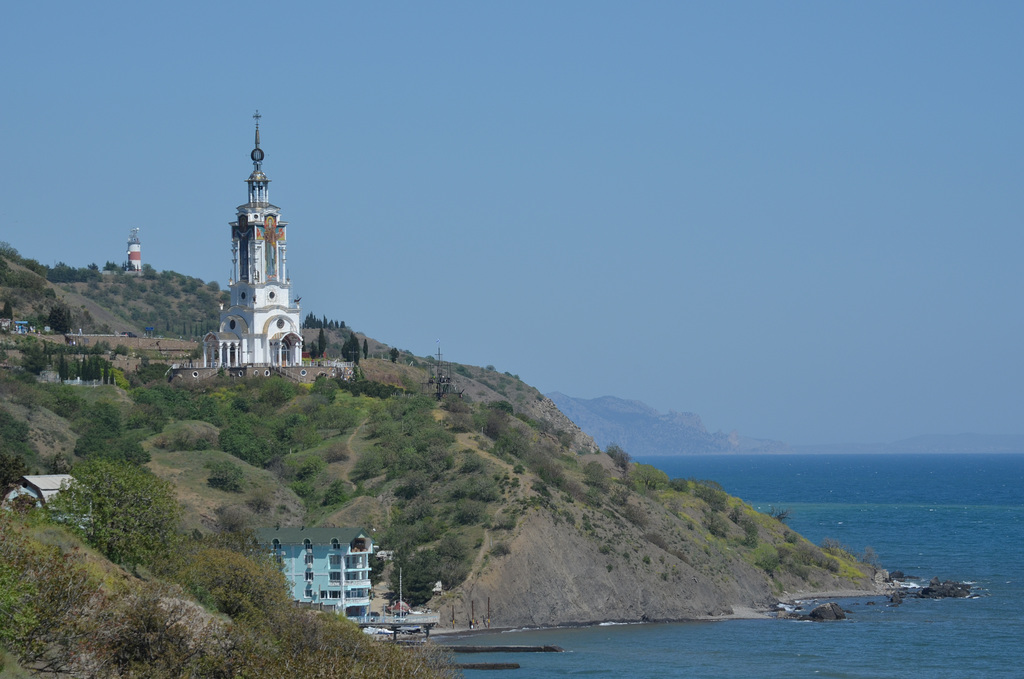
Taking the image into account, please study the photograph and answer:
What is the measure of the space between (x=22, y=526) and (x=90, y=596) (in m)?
6.10

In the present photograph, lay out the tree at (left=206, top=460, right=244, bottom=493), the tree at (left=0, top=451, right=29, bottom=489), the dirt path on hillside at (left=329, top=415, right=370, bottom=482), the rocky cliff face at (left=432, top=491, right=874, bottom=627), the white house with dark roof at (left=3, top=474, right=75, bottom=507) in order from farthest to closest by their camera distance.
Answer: the dirt path on hillside at (left=329, top=415, right=370, bottom=482) < the tree at (left=206, top=460, right=244, bottom=493) < the rocky cliff face at (left=432, top=491, right=874, bottom=627) < the tree at (left=0, top=451, right=29, bottom=489) < the white house with dark roof at (left=3, top=474, right=75, bottom=507)

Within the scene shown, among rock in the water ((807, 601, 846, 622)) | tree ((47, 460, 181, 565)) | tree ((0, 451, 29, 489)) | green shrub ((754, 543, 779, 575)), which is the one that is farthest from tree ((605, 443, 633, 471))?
tree ((47, 460, 181, 565))

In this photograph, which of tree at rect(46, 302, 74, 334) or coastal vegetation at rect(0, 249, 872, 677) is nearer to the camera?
coastal vegetation at rect(0, 249, 872, 677)

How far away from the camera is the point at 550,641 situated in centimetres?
8444

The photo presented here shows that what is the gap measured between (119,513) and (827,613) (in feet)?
184

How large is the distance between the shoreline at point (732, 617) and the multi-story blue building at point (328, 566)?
17.3ft

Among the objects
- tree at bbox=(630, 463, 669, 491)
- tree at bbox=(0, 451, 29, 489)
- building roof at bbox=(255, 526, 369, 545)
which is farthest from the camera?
tree at bbox=(630, 463, 669, 491)

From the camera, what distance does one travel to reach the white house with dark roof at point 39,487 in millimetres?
58031

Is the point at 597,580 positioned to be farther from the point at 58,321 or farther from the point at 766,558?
the point at 58,321

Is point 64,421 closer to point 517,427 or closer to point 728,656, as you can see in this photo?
point 517,427

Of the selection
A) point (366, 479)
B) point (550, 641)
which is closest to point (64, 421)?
point (366, 479)

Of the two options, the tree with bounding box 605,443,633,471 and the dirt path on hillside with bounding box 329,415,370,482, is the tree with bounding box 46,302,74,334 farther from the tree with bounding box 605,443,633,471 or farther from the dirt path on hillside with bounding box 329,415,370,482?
the tree with bounding box 605,443,633,471

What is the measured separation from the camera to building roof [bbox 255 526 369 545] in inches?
3359

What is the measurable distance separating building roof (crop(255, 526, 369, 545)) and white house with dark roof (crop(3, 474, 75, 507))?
940 inches
